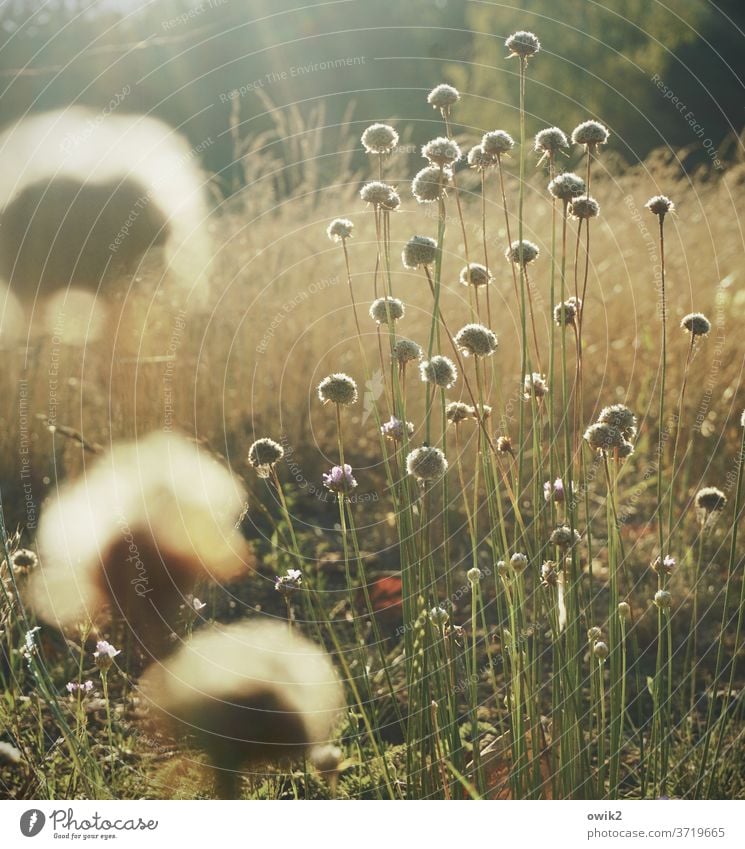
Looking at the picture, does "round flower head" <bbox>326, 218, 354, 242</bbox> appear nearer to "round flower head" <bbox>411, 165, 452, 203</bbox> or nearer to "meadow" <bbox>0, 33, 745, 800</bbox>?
"meadow" <bbox>0, 33, 745, 800</bbox>

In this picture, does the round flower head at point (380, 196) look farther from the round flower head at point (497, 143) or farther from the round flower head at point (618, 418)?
the round flower head at point (618, 418)

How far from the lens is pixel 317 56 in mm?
2752

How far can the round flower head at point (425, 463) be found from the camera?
131 centimetres

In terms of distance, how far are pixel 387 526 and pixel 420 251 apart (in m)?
1.36

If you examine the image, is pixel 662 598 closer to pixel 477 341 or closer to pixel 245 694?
pixel 477 341

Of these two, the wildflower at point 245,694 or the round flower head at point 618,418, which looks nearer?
the round flower head at point 618,418

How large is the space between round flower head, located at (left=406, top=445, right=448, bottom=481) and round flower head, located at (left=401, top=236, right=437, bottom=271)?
30 centimetres

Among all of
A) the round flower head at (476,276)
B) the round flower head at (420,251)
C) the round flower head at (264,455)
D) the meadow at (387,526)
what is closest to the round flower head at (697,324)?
the meadow at (387,526)

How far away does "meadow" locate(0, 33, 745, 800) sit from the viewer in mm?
1379

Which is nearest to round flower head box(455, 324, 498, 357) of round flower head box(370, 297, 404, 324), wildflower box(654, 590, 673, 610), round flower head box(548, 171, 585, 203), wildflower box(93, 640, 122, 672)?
round flower head box(370, 297, 404, 324)

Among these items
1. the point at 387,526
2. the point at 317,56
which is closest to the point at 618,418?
the point at 387,526
